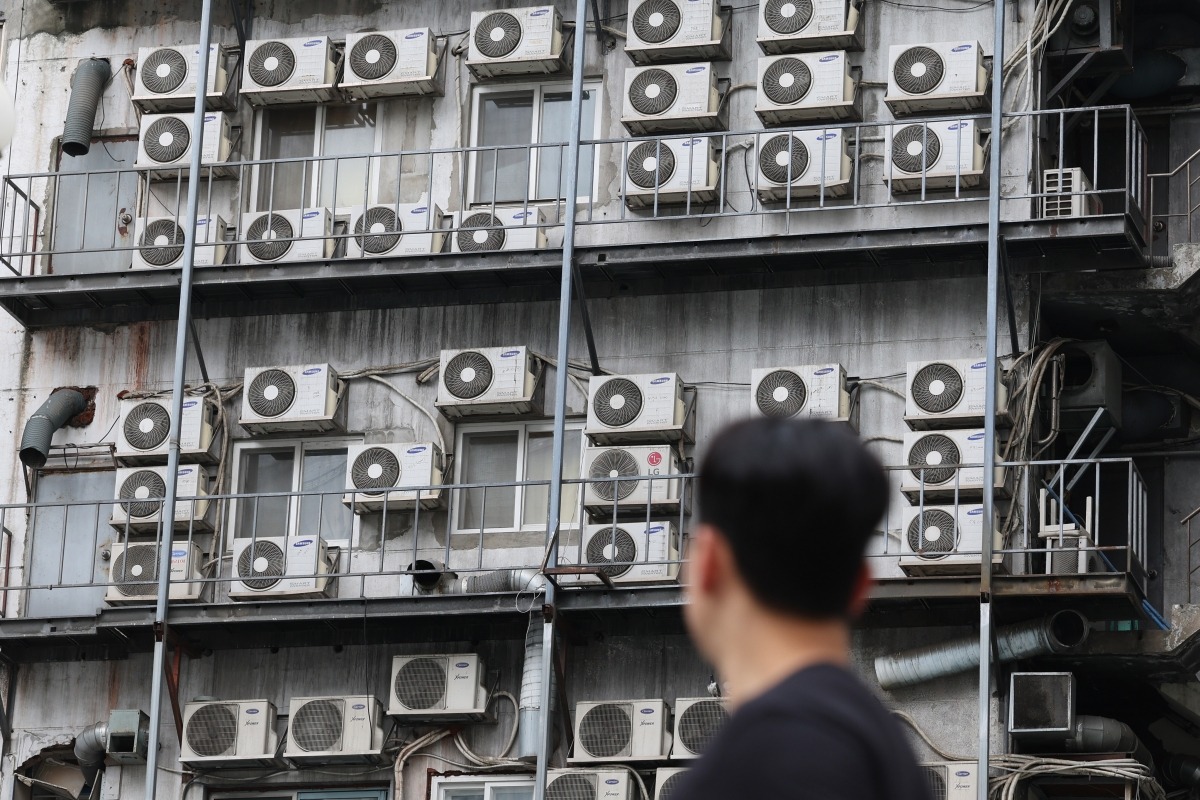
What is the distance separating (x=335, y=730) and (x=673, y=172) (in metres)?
5.22

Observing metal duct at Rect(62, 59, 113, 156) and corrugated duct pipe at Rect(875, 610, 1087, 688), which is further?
metal duct at Rect(62, 59, 113, 156)

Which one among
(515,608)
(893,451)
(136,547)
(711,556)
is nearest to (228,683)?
(136,547)

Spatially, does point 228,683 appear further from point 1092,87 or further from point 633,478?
point 1092,87

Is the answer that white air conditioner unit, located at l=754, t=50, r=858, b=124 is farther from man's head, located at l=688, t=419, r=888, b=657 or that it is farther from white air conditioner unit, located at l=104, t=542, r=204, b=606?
man's head, located at l=688, t=419, r=888, b=657

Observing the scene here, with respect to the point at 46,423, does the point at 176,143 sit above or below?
above

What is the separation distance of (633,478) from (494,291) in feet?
7.53

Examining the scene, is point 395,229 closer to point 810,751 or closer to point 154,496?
point 154,496

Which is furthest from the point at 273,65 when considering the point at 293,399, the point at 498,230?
the point at 293,399

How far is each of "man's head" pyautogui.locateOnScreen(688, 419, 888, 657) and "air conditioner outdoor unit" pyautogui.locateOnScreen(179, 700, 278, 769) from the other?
50.6 ft

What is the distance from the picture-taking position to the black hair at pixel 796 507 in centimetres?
316

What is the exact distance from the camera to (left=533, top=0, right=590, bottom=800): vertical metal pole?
680 inches

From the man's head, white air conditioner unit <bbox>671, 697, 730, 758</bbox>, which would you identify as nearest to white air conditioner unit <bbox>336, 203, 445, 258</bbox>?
white air conditioner unit <bbox>671, 697, 730, 758</bbox>

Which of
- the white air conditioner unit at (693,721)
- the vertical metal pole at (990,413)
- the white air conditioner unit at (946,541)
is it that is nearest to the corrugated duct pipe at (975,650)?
the vertical metal pole at (990,413)

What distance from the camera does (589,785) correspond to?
685 inches
